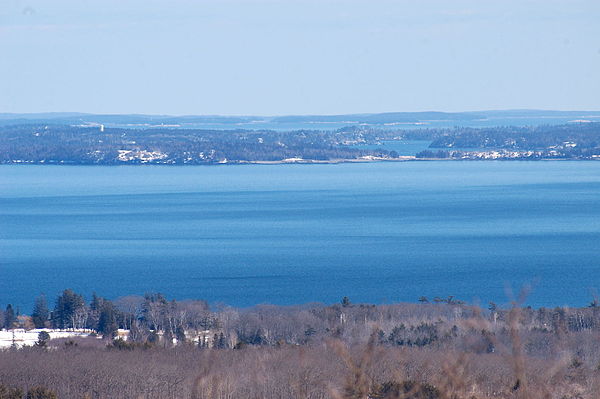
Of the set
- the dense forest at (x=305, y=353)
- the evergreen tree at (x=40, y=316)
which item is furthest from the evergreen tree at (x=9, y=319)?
the evergreen tree at (x=40, y=316)

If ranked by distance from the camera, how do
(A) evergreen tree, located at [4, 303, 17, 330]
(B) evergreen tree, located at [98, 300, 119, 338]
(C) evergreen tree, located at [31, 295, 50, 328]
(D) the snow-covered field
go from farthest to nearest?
(A) evergreen tree, located at [4, 303, 17, 330] → (C) evergreen tree, located at [31, 295, 50, 328] → (B) evergreen tree, located at [98, 300, 119, 338] → (D) the snow-covered field

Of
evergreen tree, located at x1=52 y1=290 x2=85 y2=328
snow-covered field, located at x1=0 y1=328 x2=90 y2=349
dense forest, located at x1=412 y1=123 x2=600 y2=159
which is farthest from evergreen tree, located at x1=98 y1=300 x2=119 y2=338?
dense forest, located at x1=412 y1=123 x2=600 y2=159

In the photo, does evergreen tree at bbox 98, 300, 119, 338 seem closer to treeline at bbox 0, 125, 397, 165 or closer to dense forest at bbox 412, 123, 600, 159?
treeline at bbox 0, 125, 397, 165

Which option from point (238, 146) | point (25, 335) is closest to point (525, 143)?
point (238, 146)

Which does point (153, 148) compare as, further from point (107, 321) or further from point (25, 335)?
point (25, 335)

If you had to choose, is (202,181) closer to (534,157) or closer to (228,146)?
(228,146)

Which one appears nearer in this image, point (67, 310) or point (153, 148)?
point (67, 310)

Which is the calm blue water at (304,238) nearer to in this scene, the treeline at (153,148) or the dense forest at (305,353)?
the dense forest at (305,353)
